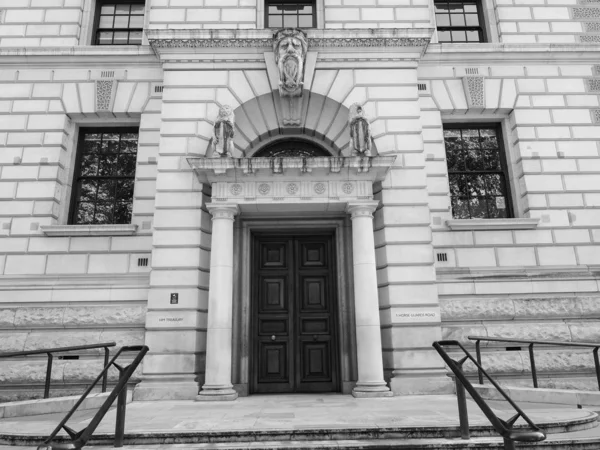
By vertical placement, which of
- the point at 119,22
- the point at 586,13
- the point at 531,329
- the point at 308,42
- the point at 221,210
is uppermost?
the point at 119,22

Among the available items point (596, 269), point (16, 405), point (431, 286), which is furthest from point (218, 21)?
point (596, 269)

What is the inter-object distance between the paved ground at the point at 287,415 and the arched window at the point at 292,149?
612 cm

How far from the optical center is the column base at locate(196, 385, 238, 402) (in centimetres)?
870

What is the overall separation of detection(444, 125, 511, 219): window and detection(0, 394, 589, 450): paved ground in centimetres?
521

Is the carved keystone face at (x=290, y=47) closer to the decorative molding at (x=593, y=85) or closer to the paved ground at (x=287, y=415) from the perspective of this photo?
the paved ground at (x=287, y=415)

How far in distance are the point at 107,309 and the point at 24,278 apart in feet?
7.31

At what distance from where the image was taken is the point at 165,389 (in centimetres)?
905

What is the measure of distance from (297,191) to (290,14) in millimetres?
6157

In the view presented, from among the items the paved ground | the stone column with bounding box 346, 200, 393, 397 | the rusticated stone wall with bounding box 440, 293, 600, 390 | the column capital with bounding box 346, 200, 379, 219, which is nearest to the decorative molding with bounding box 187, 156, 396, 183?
the column capital with bounding box 346, 200, 379, 219

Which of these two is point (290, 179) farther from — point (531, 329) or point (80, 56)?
point (80, 56)

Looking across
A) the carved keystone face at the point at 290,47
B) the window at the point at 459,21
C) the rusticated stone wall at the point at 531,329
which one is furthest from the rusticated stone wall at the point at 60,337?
the window at the point at 459,21

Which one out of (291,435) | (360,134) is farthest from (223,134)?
(291,435)

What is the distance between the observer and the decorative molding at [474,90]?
1178cm

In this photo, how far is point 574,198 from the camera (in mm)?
11148
